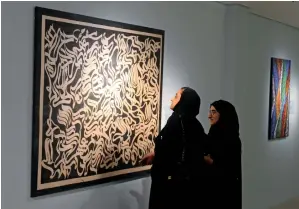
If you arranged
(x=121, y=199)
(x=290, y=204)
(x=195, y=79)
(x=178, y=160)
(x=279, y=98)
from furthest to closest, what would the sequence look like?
(x=290, y=204)
(x=279, y=98)
(x=195, y=79)
(x=121, y=199)
(x=178, y=160)

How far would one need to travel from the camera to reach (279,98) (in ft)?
17.7

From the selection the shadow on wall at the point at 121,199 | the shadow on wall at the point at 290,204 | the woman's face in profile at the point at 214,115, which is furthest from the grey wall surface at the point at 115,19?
the shadow on wall at the point at 290,204

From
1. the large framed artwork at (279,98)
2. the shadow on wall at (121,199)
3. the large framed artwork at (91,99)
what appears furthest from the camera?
the large framed artwork at (279,98)

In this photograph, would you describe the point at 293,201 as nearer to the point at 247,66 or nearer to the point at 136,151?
the point at 247,66

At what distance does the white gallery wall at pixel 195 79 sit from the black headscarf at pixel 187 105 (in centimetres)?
64

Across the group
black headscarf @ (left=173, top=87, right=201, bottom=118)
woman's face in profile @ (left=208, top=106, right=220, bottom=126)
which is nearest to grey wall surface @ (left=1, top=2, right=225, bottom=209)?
woman's face in profile @ (left=208, top=106, right=220, bottom=126)

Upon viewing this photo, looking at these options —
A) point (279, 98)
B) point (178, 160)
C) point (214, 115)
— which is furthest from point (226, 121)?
point (279, 98)

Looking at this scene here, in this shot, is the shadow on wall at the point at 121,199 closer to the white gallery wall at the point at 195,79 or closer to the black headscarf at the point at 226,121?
the white gallery wall at the point at 195,79

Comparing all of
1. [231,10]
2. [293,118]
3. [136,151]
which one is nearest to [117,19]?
[136,151]

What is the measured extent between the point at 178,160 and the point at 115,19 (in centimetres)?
110

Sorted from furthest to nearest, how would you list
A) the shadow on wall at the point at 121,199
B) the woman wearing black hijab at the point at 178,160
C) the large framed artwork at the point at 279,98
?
the large framed artwork at the point at 279,98, the shadow on wall at the point at 121,199, the woman wearing black hijab at the point at 178,160

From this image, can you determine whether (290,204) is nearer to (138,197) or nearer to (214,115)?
(214,115)

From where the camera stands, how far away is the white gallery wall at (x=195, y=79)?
2.42 meters

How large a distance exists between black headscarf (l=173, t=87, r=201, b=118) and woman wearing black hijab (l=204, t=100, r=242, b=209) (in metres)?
0.39
